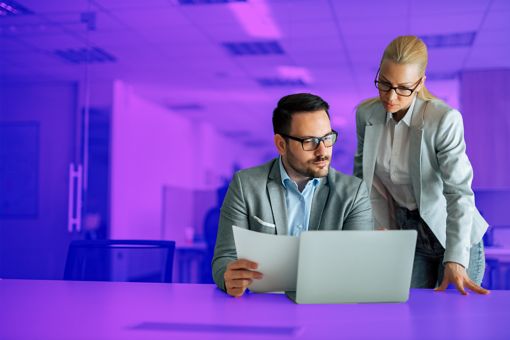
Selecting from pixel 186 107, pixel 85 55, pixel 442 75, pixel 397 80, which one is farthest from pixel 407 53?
pixel 186 107

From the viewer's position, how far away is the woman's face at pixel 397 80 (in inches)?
72.5

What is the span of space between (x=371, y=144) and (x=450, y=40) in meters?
4.59

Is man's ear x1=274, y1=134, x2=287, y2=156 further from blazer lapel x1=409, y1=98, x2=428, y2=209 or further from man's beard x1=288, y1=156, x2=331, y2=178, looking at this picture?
blazer lapel x1=409, y1=98, x2=428, y2=209

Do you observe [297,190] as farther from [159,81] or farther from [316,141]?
[159,81]

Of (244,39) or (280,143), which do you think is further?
(244,39)

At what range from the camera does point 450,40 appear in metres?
6.25

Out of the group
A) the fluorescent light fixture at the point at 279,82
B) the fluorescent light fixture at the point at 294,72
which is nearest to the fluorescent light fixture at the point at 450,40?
the fluorescent light fixture at the point at 294,72

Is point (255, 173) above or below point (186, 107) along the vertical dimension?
below

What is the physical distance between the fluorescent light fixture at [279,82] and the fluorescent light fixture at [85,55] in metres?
2.07

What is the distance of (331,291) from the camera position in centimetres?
151

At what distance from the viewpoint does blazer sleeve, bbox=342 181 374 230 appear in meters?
1.89

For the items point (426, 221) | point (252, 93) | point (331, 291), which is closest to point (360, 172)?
point (426, 221)

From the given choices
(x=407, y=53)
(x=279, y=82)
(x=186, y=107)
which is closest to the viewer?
(x=407, y=53)

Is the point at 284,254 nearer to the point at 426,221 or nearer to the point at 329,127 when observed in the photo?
the point at 329,127
